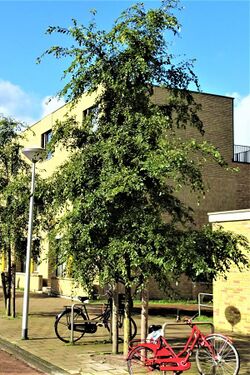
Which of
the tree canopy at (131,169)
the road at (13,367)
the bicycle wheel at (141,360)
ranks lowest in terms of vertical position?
the road at (13,367)

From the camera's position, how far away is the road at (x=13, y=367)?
28.8 ft

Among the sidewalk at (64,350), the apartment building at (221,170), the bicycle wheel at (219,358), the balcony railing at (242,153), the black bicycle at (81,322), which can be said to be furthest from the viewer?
the balcony railing at (242,153)

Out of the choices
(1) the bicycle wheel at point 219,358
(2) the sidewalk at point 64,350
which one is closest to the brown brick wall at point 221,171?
(2) the sidewalk at point 64,350

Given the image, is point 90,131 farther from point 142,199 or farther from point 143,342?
point 143,342

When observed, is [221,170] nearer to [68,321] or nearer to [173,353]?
[68,321]

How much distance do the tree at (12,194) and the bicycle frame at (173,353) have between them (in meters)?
7.54

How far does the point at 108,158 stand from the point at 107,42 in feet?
6.56

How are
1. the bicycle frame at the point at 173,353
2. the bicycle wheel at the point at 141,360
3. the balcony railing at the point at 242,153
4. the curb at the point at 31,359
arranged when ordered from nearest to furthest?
the bicycle frame at the point at 173,353 < the bicycle wheel at the point at 141,360 < the curb at the point at 31,359 < the balcony railing at the point at 242,153

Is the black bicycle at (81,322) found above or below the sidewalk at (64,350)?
above

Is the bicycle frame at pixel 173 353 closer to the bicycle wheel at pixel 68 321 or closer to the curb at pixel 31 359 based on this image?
the curb at pixel 31 359

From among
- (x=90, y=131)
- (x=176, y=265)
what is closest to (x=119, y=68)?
(x=90, y=131)

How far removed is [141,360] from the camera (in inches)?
320

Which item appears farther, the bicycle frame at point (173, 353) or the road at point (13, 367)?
the road at point (13, 367)

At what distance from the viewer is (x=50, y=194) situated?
10.6 meters
